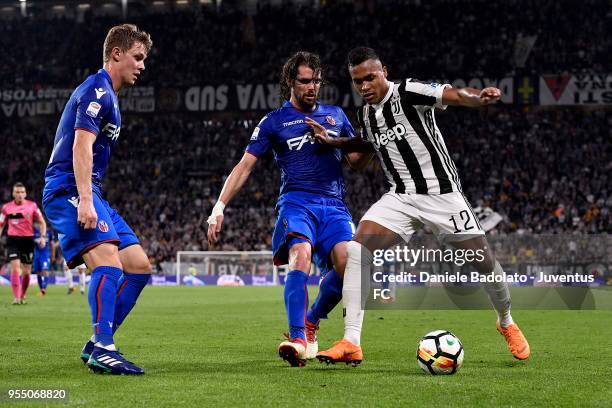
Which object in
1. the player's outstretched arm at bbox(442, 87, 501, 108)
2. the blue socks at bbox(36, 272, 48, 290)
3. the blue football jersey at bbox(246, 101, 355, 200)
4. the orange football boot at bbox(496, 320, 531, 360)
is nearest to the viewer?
the player's outstretched arm at bbox(442, 87, 501, 108)

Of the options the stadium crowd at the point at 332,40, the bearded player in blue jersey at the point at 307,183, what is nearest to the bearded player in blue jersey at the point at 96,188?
the bearded player in blue jersey at the point at 307,183

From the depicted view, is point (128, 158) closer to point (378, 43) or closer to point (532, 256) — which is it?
point (378, 43)

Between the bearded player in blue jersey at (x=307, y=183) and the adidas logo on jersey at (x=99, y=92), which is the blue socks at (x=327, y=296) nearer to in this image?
the bearded player in blue jersey at (x=307, y=183)

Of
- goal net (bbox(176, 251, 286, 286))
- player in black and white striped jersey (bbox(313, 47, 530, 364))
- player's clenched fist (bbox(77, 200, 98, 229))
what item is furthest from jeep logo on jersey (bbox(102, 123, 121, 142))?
goal net (bbox(176, 251, 286, 286))

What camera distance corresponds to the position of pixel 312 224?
21.9 feet

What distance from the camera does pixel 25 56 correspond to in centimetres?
4044

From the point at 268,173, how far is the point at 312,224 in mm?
30629

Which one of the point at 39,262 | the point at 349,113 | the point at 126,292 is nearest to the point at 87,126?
the point at 126,292

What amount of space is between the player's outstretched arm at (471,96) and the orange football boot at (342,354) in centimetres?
186

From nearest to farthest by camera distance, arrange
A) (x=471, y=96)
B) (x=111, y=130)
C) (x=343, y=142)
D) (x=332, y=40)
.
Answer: (x=471, y=96), (x=111, y=130), (x=343, y=142), (x=332, y=40)

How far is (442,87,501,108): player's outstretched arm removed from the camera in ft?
18.7

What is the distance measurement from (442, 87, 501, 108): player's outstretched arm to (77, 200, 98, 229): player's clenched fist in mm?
2580

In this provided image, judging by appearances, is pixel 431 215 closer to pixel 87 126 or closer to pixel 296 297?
pixel 296 297

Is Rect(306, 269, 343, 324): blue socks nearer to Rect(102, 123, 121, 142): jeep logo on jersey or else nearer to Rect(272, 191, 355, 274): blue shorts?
Rect(272, 191, 355, 274): blue shorts
